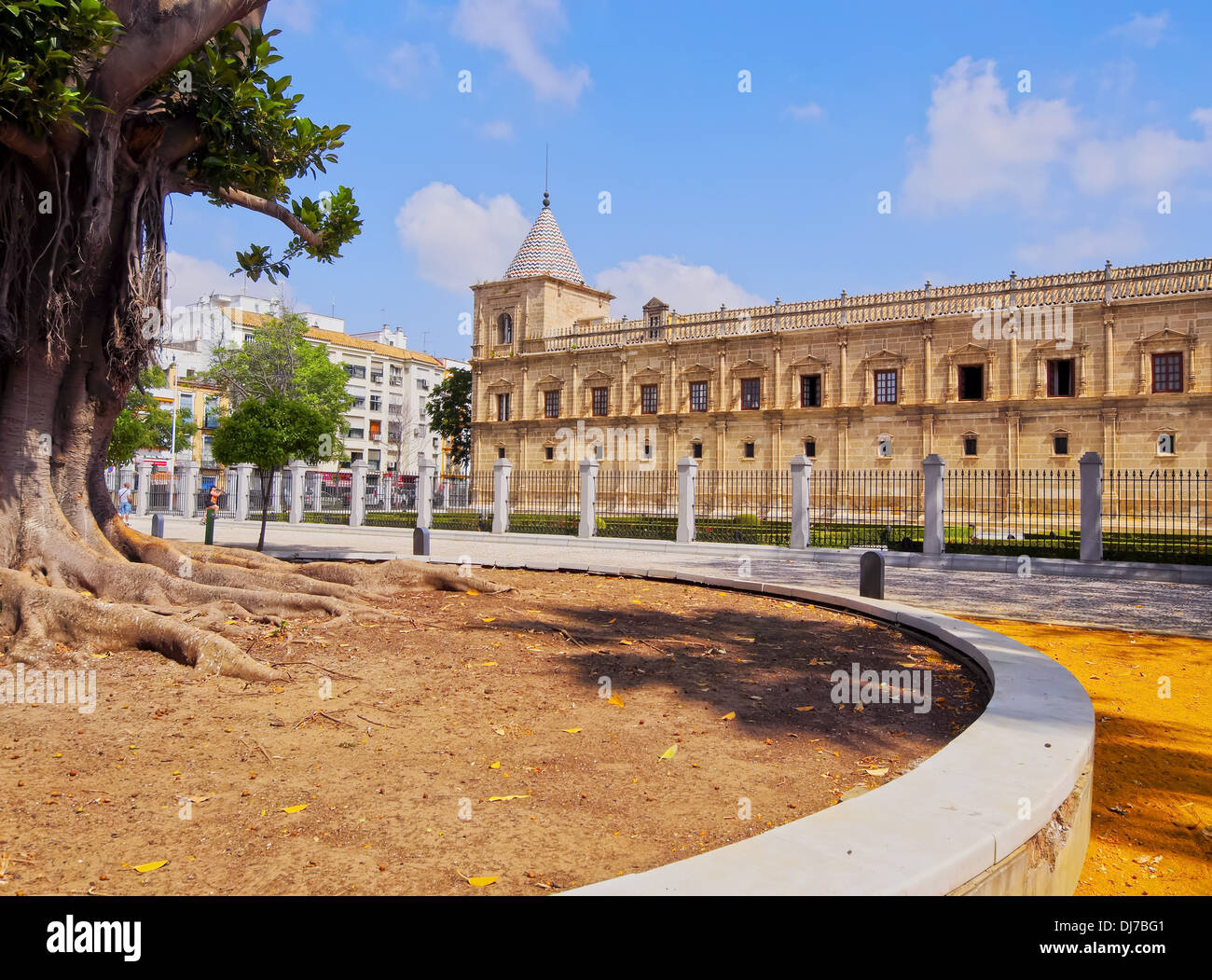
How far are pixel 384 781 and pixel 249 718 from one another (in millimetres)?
1098

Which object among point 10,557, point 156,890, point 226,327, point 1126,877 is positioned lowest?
point 1126,877

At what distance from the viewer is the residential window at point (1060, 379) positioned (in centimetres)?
2778

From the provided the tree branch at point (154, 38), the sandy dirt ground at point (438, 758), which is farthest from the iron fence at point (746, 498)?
the tree branch at point (154, 38)

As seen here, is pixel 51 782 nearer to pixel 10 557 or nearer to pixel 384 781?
pixel 384 781

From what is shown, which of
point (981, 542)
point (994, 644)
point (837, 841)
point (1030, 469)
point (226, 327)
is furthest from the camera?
point (226, 327)

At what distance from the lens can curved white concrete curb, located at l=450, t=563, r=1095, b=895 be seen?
1.90 m

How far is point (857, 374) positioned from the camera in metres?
31.2

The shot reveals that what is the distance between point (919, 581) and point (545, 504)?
20850mm

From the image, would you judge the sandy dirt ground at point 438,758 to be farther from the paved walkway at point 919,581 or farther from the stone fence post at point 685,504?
the stone fence post at point 685,504

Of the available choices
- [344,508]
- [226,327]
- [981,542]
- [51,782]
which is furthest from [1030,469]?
[226,327]

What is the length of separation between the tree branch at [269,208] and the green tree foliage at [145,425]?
1.84m

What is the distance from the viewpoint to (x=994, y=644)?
518 cm

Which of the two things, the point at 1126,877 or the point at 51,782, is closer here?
the point at 1126,877
